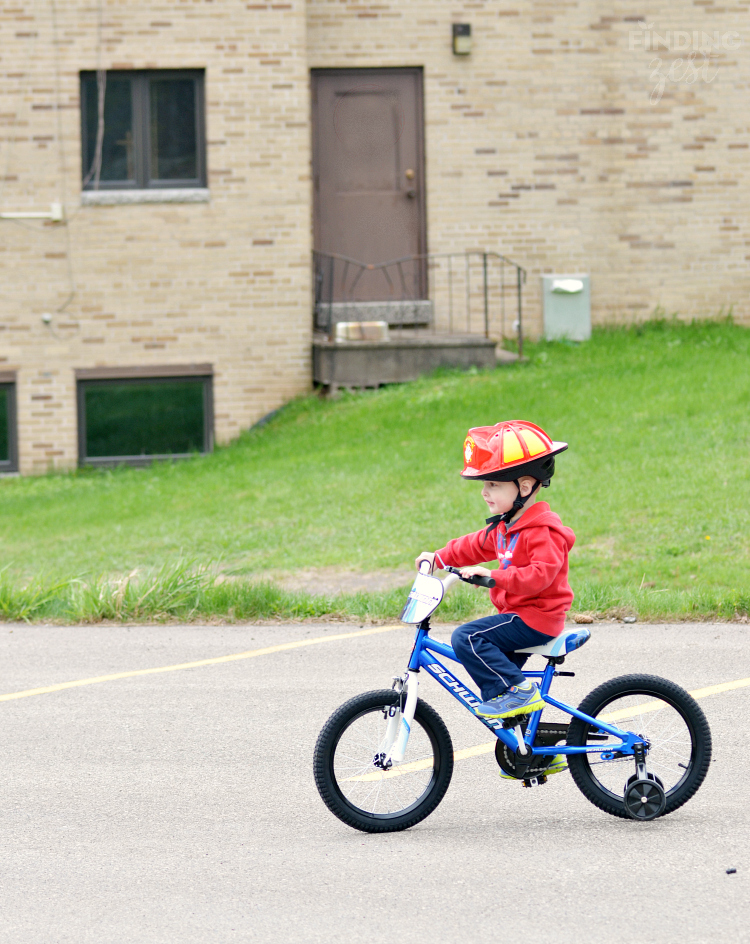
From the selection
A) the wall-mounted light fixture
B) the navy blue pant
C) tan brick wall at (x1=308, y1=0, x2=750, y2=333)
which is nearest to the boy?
the navy blue pant

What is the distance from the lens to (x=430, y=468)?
40.3ft

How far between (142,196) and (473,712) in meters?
13.1

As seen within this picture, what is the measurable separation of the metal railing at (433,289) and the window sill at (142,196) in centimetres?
191

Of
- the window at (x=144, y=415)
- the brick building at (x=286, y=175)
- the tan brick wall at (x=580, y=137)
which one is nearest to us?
the brick building at (x=286, y=175)

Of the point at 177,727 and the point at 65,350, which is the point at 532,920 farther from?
the point at 65,350

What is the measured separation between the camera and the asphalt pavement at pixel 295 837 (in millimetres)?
3889

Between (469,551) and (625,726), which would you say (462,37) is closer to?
(469,551)

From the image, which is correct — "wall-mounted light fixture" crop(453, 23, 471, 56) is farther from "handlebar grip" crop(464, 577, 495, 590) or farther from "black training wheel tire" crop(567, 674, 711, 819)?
"handlebar grip" crop(464, 577, 495, 590)

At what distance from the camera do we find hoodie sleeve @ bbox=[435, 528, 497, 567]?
475 centimetres

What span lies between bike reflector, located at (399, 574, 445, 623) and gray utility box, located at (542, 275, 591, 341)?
13488mm

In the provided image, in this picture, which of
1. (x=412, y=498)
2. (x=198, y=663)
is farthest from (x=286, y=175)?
(x=198, y=663)

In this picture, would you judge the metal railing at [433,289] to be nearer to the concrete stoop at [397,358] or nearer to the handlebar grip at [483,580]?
the concrete stoop at [397,358]

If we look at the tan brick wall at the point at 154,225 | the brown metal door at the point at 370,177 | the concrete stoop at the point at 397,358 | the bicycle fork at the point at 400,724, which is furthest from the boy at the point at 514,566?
the brown metal door at the point at 370,177

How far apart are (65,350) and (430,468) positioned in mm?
6441
